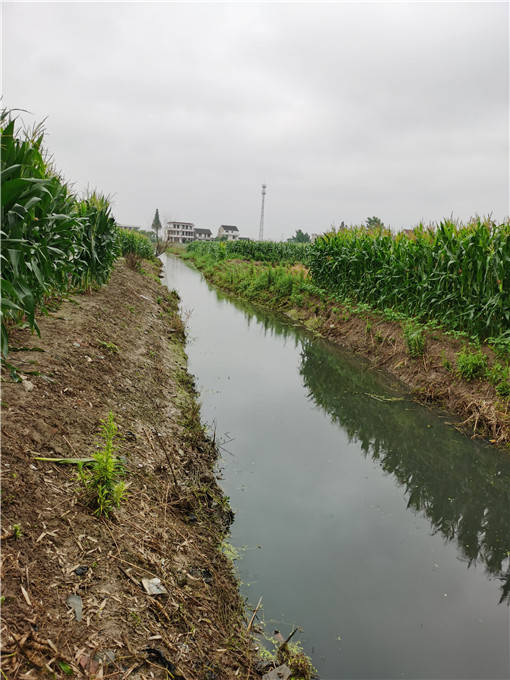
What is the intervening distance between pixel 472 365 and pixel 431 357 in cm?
119

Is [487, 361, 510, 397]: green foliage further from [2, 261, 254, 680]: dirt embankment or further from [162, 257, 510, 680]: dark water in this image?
[2, 261, 254, 680]: dirt embankment

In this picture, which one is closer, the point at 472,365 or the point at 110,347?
the point at 110,347

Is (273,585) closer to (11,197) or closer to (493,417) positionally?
(11,197)

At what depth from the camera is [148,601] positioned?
2346mm

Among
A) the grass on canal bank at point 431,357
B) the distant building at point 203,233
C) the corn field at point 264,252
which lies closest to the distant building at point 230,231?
the distant building at point 203,233

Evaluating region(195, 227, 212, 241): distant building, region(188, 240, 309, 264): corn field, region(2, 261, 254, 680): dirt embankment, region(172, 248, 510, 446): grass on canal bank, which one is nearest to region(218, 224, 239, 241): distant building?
region(195, 227, 212, 241): distant building

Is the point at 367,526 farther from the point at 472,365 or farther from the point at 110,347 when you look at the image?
the point at 472,365

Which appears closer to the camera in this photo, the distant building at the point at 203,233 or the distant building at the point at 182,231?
the distant building at the point at 182,231

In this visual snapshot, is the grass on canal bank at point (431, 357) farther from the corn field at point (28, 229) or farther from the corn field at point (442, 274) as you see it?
the corn field at point (28, 229)

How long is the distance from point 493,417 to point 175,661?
19.7ft

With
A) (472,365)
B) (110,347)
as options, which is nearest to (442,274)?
(472,365)

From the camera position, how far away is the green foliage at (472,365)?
7160 millimetres

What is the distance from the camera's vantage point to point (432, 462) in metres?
5.79

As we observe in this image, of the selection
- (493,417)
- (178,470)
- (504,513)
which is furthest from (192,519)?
(493,417)
